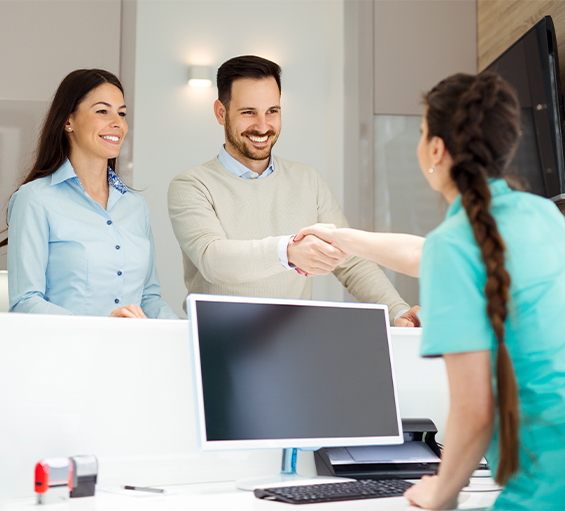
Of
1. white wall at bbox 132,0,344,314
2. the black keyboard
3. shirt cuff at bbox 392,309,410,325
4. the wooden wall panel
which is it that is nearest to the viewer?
the black keyboard

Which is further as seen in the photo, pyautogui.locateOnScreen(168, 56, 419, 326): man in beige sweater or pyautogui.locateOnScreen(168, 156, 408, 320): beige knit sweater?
pyautogui.locateOnScreen(168, 56, 419, 326): man in beige sweater

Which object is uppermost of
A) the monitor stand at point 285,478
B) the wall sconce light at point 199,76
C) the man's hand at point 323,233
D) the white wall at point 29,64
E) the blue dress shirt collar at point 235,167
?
the wall sconce light at point 199,76

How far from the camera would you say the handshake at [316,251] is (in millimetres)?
1828

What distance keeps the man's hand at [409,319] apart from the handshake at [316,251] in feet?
0.92

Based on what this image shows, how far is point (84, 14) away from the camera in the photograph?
3420mm

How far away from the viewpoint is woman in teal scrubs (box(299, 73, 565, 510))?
91 cm

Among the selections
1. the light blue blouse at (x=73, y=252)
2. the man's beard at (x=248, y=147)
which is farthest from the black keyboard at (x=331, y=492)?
the man's beard at (x=248, y=147)

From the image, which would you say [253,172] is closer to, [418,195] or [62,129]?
[62,129]

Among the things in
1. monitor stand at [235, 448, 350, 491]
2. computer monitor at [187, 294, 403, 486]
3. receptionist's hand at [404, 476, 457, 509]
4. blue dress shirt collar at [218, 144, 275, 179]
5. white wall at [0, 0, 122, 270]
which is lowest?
monitor stand at [235, 448, 350, 491]

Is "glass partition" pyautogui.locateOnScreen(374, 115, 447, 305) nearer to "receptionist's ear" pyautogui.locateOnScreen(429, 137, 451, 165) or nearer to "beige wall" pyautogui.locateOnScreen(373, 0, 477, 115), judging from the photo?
"beige wall" pyautogui.locateOnScreen(373, 0, 477, 115)

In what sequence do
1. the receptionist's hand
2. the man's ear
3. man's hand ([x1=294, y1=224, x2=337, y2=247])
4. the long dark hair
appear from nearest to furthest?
the receptionist's hand
man's hand ([x1=294, y1=224, x2=337, y2=247])
the long dark hair
the man's ear

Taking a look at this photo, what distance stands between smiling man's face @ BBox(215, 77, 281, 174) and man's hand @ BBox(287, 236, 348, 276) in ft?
2.47

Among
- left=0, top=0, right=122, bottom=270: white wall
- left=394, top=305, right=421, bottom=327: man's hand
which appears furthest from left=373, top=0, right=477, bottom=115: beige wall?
left=394, top=305, right=421, bottom=327: man's hand

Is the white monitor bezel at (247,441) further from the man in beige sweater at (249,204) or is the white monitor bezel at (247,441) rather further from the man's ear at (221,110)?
the man's ear at (221,110)
